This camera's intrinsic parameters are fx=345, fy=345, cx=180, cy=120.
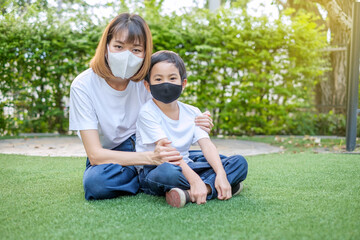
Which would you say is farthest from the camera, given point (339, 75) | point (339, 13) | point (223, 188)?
point (339, 75)

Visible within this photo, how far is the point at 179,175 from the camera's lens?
85.0 inches

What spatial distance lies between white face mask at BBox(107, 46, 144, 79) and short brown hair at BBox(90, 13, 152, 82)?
0.15 ft

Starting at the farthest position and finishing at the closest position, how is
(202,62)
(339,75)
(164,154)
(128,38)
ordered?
(339,75) → (202,62) → (128,38) → (164,154)

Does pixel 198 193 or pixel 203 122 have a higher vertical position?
pixel 203 122

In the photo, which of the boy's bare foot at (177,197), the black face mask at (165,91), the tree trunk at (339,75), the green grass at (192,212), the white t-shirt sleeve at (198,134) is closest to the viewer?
the green grass at (192,212)

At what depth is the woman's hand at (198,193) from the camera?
2.16 m

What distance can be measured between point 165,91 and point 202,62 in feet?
14.2

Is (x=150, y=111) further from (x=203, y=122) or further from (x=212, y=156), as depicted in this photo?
(x=212, y=156)

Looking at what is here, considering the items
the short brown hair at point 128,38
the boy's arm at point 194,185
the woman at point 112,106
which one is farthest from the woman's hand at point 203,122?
the short brown hair at point 128,38

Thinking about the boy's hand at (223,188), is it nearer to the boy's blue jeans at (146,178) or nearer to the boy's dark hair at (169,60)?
the boy's blue jeans at (146,178)

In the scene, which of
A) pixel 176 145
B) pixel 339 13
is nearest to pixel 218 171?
pixel 176 145

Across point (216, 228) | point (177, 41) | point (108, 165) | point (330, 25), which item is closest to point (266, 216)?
point (216, 228)

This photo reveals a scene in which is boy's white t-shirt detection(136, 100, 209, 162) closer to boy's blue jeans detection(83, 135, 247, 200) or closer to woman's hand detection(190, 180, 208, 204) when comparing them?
boy's blue jeans detection(83, 135, 247, 200)

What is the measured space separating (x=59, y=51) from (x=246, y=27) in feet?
11.3
